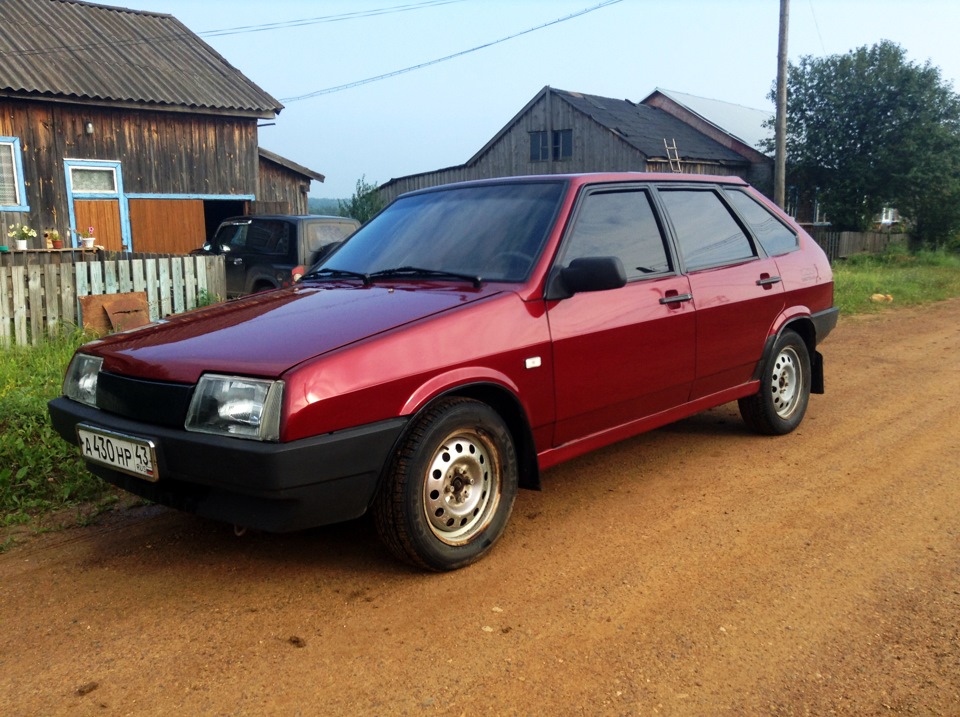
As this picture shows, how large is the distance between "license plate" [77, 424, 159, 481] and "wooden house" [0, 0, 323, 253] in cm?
1260

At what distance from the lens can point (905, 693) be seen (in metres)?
2.63

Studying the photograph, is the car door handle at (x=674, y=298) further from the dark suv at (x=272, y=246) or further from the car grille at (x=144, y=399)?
the dark suv at (x=272, y=246)

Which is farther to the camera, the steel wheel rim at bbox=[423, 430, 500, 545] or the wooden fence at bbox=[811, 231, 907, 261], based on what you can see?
the wooden fence at bbox=[811, 231, 907, 261]

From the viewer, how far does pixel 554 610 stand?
10.6 ft

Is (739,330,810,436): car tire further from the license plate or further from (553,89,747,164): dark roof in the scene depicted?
(553,89,747,164): dark roof

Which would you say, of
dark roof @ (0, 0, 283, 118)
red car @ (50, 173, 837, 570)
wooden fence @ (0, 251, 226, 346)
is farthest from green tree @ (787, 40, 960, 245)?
red car @ (50, 173, 837, 570)

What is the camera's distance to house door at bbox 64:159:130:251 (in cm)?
1527

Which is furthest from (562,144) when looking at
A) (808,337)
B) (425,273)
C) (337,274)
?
(425,273)

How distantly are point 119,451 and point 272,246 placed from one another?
858 cm

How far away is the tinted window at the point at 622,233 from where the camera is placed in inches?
167

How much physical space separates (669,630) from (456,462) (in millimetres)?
1084

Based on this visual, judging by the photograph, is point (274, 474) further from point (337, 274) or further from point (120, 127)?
point (120, 127)

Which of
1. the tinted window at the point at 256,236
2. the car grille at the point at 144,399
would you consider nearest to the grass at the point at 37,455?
the car grille at the point at 144,399

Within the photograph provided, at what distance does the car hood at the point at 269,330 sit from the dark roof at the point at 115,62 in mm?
12358
